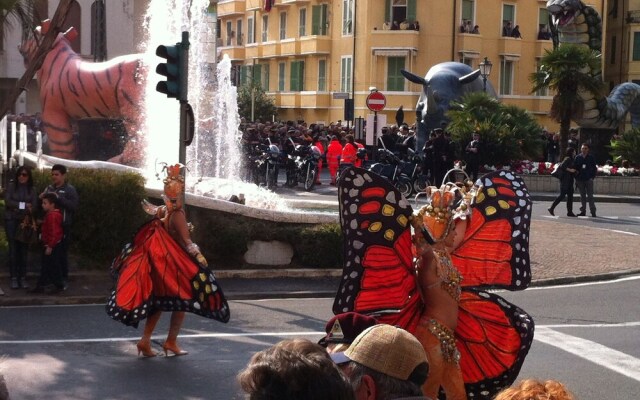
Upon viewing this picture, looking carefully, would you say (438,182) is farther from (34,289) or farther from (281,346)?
(281,346)

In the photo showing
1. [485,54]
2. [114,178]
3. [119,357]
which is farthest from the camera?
[485,54]

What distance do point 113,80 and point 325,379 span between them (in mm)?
20501

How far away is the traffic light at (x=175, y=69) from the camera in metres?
14.1

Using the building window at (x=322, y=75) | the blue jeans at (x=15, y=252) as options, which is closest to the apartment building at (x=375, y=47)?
the building window at (x=322, y=75)

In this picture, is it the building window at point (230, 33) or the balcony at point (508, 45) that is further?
the building window at point (230, 33)

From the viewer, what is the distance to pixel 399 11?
2135 inches

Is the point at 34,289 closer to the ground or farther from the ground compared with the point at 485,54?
closer to the ground

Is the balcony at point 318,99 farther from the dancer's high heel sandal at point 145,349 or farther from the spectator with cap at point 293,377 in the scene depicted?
the spectator with cap at point 293,377

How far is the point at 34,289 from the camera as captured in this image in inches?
561

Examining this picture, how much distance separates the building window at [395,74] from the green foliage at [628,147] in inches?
787

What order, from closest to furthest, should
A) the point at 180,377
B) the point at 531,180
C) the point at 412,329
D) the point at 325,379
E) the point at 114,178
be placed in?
the point at 325,379, the point at 412,329, the point at 180,377, the point at 114,178, the point at 531,180

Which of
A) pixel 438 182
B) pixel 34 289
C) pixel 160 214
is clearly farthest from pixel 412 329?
pixel 438 182

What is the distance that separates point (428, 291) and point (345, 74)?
5036 cm

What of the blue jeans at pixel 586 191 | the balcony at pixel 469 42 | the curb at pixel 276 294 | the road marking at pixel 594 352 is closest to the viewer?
the road marking at pixel 594 352
